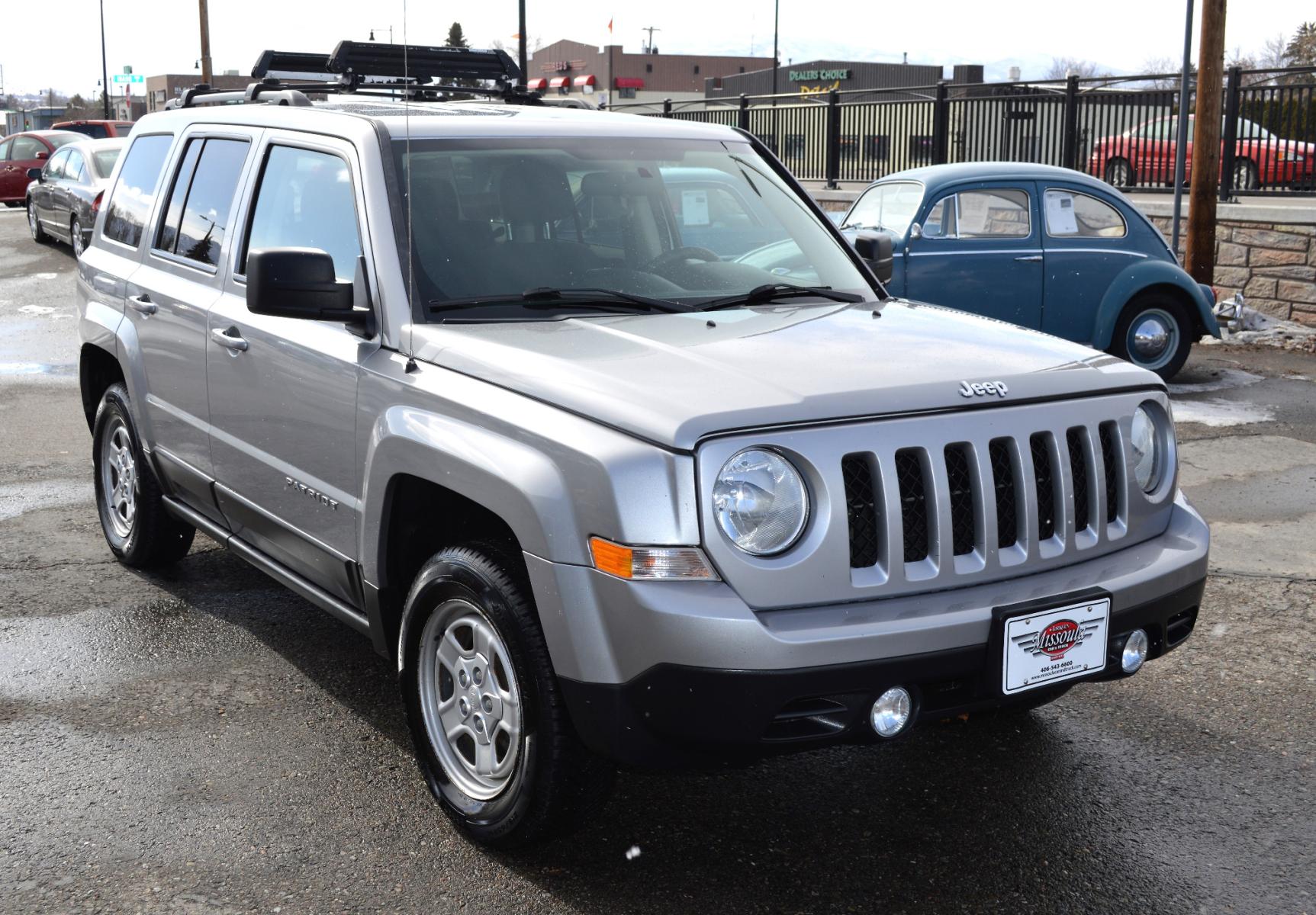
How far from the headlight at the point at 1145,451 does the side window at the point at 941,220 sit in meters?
7.47

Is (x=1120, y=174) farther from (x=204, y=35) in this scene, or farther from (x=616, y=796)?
(x=204, y=35)

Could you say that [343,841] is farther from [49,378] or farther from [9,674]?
[49,378]

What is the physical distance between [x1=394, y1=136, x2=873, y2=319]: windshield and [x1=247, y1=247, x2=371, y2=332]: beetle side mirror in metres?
0.25

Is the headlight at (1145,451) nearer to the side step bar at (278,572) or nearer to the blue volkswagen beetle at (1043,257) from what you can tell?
the side step bar at (278,572)

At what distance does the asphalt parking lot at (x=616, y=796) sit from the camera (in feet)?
11.3

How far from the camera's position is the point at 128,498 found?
6.06 meters

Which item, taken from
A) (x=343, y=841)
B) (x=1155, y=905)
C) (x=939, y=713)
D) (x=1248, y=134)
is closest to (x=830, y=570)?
(x=939, y=713)

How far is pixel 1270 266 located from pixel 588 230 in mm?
12157

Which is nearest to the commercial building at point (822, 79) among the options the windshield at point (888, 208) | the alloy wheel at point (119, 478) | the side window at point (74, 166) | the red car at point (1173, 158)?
the red car at point (1173, 158)

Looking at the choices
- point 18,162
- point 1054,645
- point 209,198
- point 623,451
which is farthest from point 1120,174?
point 18,162

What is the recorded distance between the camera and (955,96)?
1934cm

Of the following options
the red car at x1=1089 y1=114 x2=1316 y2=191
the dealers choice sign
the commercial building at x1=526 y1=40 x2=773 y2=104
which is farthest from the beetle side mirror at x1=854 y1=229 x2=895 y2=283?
the commercial building at x1=526 y1=40 x2=773 y2=104

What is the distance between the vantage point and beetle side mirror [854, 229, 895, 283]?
5.16 metres

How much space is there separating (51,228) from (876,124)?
41.1 ft
